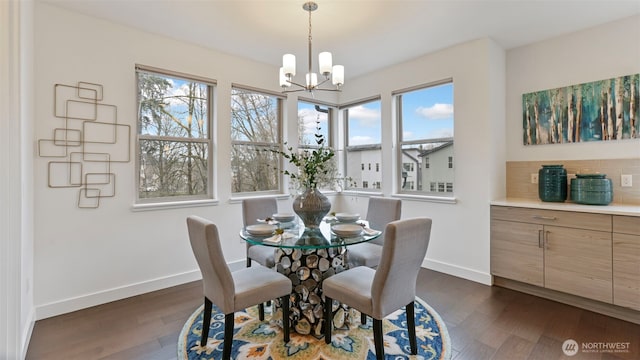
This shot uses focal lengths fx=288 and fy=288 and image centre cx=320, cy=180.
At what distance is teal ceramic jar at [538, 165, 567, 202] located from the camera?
291 centimetres

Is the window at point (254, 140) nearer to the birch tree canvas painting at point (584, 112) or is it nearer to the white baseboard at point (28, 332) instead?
the white baseboard at point (28, 332)

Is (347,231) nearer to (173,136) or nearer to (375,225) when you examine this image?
(375,225)

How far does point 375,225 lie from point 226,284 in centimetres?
171

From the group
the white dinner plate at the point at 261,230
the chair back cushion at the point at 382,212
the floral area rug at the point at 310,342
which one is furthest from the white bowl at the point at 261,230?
the chair back cushion at the point at 382,212

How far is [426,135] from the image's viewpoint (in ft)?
12.5

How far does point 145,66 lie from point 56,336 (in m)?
2.47

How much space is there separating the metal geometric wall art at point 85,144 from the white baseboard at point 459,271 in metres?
3.61

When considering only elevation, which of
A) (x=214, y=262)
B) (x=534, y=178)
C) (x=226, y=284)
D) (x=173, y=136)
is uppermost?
(x=173, y=136)

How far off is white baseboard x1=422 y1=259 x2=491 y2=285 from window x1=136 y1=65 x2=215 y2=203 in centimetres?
289

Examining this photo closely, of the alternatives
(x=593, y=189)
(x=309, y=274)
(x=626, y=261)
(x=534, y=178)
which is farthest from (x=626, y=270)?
(x=309, y=274)

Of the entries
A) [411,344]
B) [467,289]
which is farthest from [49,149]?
[467,289]

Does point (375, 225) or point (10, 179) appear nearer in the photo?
point (10, 179)

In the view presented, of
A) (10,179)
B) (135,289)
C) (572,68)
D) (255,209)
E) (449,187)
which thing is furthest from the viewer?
(449,187)

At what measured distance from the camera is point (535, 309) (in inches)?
100
